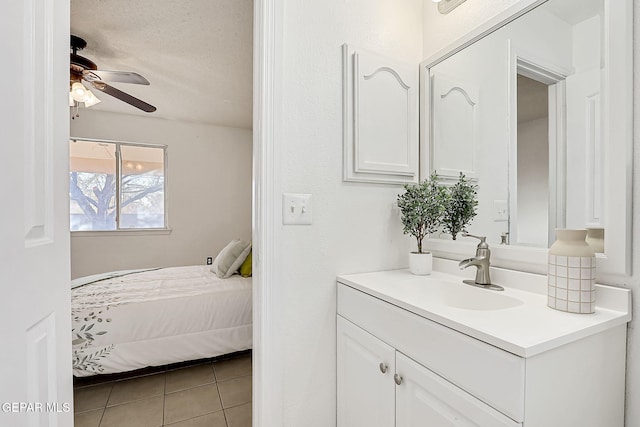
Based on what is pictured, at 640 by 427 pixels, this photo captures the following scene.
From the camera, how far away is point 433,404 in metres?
0.84

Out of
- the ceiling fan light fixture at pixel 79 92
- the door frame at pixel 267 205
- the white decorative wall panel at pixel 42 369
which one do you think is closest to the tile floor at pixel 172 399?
the door frame at pixel 267 205

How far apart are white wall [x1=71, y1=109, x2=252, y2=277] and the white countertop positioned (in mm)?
3681

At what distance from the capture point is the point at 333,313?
132 centimetres

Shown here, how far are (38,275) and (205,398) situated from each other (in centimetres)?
164

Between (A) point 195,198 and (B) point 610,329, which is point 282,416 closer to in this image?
(B) point 610,329

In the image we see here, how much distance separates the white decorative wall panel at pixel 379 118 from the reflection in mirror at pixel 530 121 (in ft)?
0.40

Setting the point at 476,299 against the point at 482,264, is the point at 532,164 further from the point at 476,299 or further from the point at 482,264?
the point at 476,299

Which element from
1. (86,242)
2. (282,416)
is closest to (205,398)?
(282,416)

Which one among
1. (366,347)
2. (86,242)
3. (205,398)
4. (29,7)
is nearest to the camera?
(29,7)

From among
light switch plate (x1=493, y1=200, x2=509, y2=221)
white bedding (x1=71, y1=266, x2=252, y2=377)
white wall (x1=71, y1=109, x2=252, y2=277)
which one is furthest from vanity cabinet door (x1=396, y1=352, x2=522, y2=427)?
white wall (x1=71, y1=109, x2=252, y2=277)

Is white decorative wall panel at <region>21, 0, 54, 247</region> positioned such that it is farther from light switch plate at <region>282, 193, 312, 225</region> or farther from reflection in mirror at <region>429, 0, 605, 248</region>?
reflection in mirror at <region>429, 0, 605, 248</region>

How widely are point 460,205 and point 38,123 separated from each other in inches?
58.8

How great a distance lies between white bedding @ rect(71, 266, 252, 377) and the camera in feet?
6.57

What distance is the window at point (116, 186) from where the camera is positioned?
383 cm
